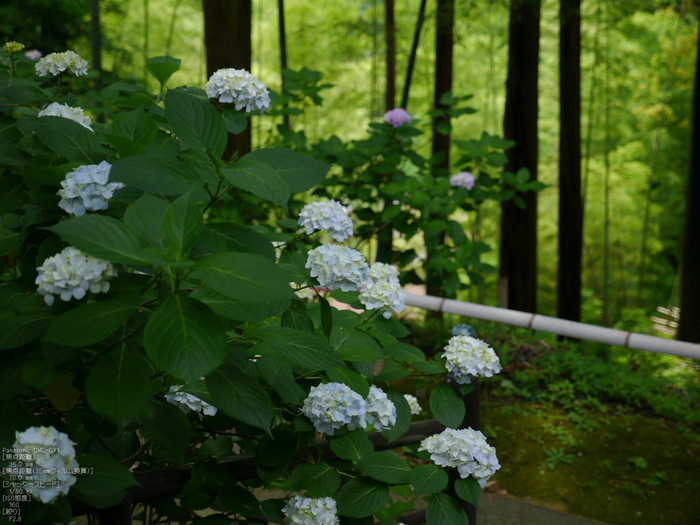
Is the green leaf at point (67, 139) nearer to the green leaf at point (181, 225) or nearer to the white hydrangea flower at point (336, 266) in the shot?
the green leaf at point (181, 225)

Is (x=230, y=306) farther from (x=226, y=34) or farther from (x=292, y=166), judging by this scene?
(x=226, y=34)

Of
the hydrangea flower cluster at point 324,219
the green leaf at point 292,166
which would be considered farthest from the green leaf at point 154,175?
the hydrangea flower cluster at point 324,219

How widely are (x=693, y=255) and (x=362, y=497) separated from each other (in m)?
5.63

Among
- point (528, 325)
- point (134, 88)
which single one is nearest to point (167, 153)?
point (134, 88)

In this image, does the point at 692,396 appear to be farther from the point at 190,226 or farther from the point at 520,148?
the point at 190,226

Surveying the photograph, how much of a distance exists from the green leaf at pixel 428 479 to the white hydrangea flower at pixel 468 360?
0.19 metres

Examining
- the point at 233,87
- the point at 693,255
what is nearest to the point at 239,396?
the point at 233,87

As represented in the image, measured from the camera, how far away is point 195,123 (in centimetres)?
68

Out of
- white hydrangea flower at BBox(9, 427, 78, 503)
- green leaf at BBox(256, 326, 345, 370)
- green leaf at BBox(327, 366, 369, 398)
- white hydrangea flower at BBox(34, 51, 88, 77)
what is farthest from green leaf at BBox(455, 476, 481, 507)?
white hydrangea flower at BBox(34, 51, 88, 77)

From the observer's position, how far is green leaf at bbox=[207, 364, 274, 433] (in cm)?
61

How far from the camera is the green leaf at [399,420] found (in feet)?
2.97

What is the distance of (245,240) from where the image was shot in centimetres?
66

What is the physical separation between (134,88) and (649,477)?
2.37 meters

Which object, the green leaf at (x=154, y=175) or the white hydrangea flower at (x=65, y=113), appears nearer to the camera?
the green leaf at (x=154, y=175)
